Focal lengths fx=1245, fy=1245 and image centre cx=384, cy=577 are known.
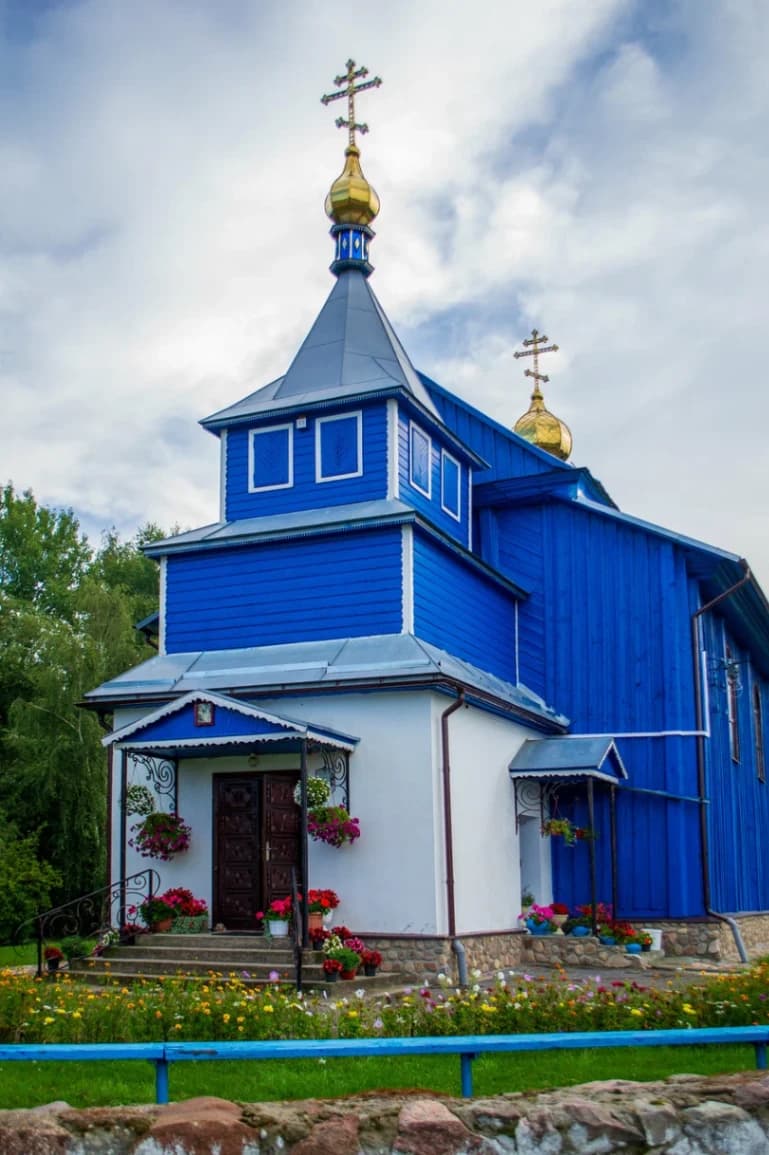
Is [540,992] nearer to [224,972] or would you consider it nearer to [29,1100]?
[29,1100]

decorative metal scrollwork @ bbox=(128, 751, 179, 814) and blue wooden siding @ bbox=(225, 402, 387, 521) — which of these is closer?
decorative metal scrollwork @ bbox=(128, 751, 179, 814)

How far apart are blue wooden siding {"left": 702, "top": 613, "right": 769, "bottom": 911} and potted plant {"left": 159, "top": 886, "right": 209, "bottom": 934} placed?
7404 millimetres

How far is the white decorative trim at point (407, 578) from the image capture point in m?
15.4

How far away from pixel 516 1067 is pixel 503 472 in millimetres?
13332

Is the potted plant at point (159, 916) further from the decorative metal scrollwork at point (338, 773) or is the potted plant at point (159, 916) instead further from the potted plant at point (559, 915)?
the potted plant at point (559, 915)

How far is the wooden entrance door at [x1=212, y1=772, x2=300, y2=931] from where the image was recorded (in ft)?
48.1

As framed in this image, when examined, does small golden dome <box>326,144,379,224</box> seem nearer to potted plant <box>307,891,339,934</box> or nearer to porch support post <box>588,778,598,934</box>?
porch support post <box>588,778,598,934</box>

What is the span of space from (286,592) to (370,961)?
5.20 metres

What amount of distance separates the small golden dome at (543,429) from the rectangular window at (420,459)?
28.1 ft

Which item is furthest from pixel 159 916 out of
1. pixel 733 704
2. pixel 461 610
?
pixel 733 704

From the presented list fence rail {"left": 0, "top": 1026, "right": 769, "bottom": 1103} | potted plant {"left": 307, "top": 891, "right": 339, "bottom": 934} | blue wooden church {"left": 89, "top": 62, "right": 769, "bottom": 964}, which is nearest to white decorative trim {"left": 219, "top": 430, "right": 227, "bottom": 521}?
blue wooden church {"left": 89, "top": 62, "right": 769, "bottom": 964}

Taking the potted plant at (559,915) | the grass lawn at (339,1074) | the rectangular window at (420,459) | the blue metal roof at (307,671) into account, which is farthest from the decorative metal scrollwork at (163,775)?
the grass lawn at (339,1074)

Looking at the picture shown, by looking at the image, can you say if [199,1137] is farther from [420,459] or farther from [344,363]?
[344,363]

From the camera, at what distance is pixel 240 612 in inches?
653
